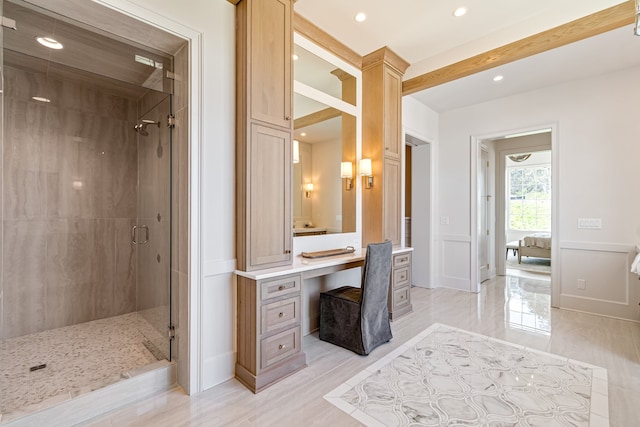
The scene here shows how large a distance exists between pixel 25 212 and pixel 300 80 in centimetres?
312

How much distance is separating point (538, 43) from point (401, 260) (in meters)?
2.71

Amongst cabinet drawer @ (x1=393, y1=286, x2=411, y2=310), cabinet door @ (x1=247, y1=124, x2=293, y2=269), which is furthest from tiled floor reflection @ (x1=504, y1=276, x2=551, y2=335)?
cabinet door @ (x1=247, y1=124, x2=293, y2=269)

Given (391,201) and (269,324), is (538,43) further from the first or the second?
(269,324)

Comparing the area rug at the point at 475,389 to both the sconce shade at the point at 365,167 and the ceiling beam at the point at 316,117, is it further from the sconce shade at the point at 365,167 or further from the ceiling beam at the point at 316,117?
the ceiling beam at the point at 316,117

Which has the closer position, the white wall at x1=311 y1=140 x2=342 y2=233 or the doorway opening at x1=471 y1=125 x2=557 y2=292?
the white wall at x1=311 y1=140 x2=342 y2=233

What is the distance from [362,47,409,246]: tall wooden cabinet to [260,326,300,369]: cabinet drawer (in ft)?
5.48

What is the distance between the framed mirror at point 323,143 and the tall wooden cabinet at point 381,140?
0.44 feet

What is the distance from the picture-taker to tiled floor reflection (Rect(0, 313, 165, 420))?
6.37ft

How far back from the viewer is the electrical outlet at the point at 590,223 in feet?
12.5

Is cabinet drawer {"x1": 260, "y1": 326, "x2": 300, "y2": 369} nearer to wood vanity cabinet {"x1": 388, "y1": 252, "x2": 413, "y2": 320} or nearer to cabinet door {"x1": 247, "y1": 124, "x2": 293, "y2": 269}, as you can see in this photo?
cabinet door {"x1": 247, "y1": 124, "x2": 293, "y2": 269}

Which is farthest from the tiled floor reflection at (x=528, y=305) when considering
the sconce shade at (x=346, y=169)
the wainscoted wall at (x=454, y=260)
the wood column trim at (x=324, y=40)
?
the wood column trim at (x=324, y=40)

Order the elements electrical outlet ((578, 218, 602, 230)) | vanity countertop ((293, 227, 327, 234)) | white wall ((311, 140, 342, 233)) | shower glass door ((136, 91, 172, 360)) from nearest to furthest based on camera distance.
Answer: shower glass door ((136, 91, 172, 360)) < vanity countertop ((293, 227, 327, 234)) < white wall ((311, 140, 342, 233)) < electrical outlet ((578, 218, 602, 230))

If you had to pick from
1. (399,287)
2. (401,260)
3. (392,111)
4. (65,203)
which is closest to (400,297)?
(399,287)

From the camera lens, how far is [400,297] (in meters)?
3.65
